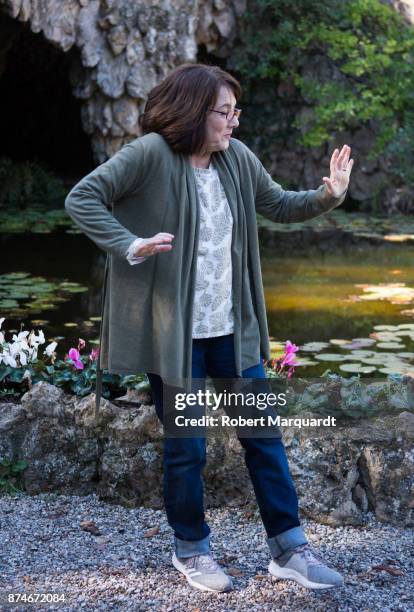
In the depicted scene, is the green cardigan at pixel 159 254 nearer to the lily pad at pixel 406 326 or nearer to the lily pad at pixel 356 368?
the lily pad at pixel 356 368

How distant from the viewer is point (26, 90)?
51.4ft

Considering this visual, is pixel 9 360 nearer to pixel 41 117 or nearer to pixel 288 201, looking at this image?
pixel 288 201

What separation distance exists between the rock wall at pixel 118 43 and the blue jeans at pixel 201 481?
809cm

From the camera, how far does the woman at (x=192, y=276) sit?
237cm

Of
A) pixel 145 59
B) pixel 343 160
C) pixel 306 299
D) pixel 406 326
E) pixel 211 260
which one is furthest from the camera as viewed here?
pixel 145 59

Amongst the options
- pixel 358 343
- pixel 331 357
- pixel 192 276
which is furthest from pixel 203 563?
pixel 358 343

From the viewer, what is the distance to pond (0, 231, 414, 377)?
5.80 meters

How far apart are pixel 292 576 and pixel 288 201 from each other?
1.03 m

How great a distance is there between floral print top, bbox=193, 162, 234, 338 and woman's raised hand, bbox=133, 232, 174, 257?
0.25 metres

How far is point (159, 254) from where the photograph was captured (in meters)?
2.39

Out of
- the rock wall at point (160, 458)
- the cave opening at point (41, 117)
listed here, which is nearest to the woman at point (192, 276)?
the rock wall at point (160, 458)

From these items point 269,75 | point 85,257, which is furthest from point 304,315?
point 269,75

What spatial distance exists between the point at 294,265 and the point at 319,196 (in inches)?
238

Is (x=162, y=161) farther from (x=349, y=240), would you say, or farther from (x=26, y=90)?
(x=26, y=90)
